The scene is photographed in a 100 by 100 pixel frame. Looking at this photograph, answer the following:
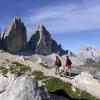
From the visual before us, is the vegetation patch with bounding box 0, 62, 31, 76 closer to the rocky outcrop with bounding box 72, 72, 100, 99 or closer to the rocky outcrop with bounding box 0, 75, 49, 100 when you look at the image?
the rocky outcrop with bounding box 72, 72, 100, 99

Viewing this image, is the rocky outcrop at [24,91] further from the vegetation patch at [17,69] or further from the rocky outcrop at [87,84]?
the vegetation patch at [17,69]

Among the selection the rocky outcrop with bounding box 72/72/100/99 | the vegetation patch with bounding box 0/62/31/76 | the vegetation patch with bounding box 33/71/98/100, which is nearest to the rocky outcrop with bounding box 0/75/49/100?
the vegetation patch with bounding box 33/71/98/100

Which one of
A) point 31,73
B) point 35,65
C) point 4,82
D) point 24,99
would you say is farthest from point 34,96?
point 35,65

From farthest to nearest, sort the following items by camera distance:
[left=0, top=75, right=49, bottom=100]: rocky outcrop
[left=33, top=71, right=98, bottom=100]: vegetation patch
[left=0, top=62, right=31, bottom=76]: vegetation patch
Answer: [left=0, top=62, right=31, bottom=76]: vegetation patch, [left=33, top=71, right=98, bottom=100]: vegetation patch, [left=0, top=75, right=49, bottom=100]: rocky outcrop

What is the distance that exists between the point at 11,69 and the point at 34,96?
Result: 31605mm

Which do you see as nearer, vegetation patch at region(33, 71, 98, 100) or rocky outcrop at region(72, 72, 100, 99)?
vegetation patch at region(33, 71, 98, 100)

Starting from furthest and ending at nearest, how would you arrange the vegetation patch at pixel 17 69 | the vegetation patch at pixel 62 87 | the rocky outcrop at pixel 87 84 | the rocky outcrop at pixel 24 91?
the vegetation patch at pixel 17 69 → the rocky outcrop at pixel 87 84 → the vegetation patch at pixel 62 87 → the rocky outcrop at pixel 24 91

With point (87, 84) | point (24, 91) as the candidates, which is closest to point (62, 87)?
point (87, 84)

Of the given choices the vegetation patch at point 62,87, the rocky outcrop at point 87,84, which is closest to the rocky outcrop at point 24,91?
the vegetation patch at point 62,87

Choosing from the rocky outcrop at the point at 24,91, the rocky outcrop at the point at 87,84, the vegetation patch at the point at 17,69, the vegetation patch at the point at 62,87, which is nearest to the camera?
the rocky outcrop at the point at 24,91

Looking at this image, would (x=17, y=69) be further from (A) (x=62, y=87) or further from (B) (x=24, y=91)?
(B) (x=24, y=91)

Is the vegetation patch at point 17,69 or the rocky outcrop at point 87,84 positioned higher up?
the vegetation patch at point 17,69

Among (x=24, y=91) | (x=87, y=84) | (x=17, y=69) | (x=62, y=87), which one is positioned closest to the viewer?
(x=24, y=91)

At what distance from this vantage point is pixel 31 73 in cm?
5934
